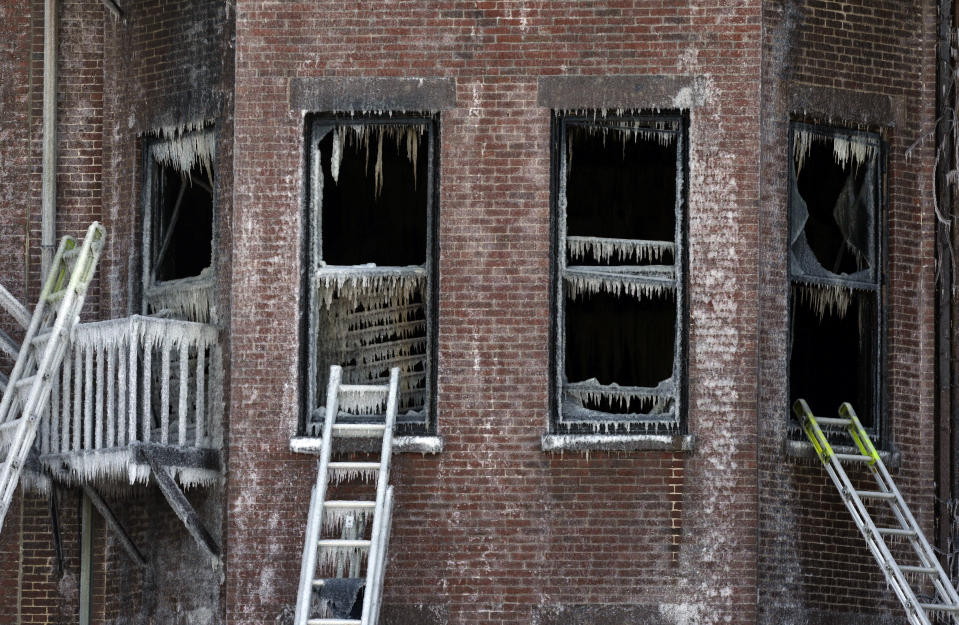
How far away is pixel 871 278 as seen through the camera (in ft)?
51.9

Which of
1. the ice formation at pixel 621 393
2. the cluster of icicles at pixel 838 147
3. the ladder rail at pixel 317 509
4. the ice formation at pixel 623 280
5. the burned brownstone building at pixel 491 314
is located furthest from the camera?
the cluster of icicles at pixel 838 147

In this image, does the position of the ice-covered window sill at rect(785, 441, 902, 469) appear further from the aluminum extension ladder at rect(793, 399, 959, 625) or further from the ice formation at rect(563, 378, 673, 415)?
the ice formation at rect(563, 378, 673, 415)

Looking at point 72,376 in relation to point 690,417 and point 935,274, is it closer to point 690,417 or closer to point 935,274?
point 690,417

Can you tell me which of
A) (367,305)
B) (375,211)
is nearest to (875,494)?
(367,305)

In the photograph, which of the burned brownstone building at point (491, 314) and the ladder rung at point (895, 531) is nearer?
the ladder rung at point (895, 531)

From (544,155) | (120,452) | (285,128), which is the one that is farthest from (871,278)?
(120,452)

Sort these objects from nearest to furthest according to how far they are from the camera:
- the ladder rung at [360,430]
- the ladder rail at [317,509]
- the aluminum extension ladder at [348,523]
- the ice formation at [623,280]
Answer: the ladder rail at [317,509]
the aluminum extension ladder at [348,523]
the ladder rung at [360,430]
the ice formation at [623,280]

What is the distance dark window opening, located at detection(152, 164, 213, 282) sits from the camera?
16.1 metres

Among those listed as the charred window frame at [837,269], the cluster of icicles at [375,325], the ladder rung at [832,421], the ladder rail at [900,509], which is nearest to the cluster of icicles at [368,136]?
the cluster of icicles at [375,325]

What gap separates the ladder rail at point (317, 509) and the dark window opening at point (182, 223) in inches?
93.4

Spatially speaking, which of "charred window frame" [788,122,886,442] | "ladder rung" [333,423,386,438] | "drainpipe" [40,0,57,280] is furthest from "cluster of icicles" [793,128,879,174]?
"drainpipe" [40,0,57,280]

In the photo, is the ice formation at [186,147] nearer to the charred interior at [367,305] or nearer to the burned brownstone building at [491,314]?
the burned brownstone building at [491,314]

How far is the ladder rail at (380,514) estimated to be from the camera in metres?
12.8

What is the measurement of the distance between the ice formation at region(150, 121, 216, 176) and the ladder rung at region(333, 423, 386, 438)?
2.65 metres
